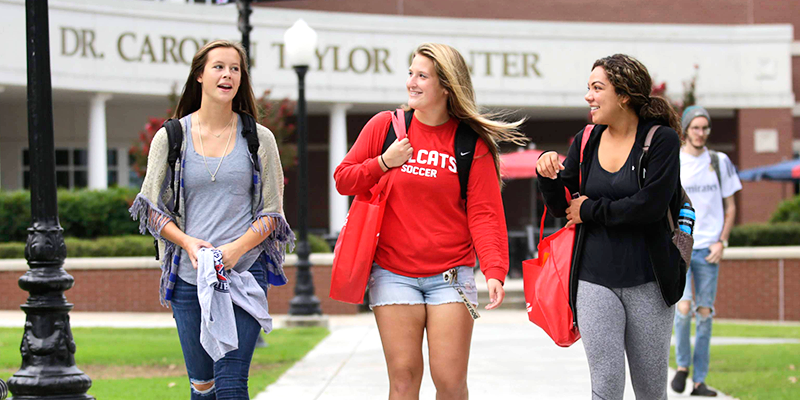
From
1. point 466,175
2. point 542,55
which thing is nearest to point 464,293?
point 466,175

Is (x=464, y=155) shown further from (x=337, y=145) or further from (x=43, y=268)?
(x=337, y=145)

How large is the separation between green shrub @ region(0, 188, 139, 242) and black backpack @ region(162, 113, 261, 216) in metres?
13.5

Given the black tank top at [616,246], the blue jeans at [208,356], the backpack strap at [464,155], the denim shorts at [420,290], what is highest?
the backpack strap at [464,155]

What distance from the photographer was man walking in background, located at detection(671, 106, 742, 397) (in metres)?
7.39

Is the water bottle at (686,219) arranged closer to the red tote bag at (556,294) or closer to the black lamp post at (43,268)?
the red tote bag at (556,294)

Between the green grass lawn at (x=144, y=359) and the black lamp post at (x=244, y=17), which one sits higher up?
the black lamp post at (x=244, y=17)

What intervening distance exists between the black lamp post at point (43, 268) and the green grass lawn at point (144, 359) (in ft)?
5.97

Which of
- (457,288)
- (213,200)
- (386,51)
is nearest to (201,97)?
(213,200)

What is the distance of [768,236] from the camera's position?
17.5m

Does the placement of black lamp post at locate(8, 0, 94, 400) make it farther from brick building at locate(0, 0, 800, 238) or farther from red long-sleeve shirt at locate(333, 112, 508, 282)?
brick building at locate(0, 0, 800, 238)

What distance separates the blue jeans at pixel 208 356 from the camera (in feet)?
14.1

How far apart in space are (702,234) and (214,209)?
4.34m

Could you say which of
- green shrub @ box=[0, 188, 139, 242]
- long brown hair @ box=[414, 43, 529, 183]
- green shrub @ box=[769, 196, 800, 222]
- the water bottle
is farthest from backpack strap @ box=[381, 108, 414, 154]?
green shrub @ box=[769, 196, 800, 222]

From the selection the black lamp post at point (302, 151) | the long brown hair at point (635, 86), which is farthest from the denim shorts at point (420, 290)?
the black lamp post at point (302, 151)
